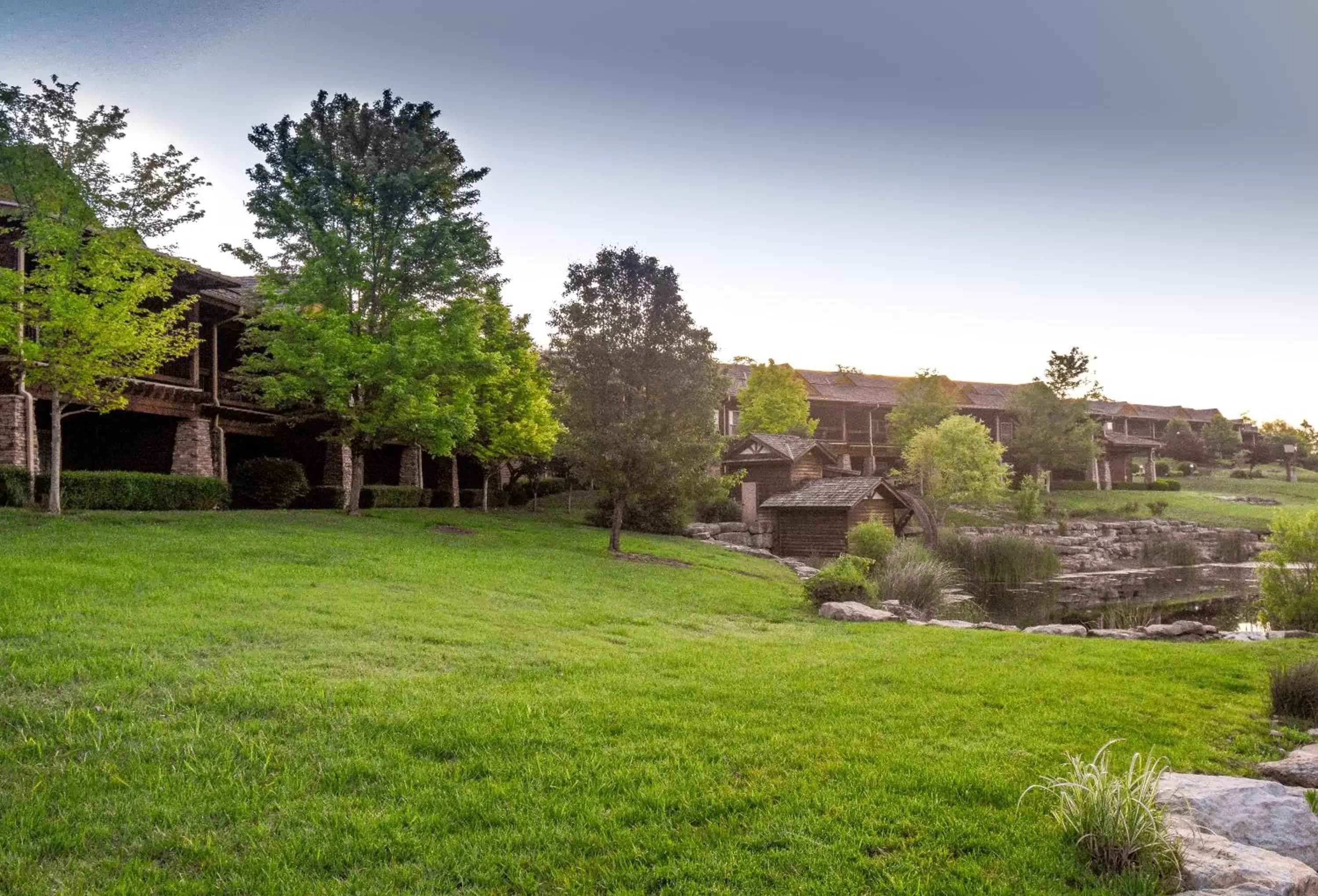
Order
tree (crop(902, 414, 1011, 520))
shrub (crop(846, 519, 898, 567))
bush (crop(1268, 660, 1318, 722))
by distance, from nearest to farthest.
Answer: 1. bush (crop(1268, 660, 1318, 722))
2. shrub (crop(846, 519, 898, 567))
3. tree (crop(902, 414, 1011, 520))

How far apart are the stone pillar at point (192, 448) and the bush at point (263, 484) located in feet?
3.12

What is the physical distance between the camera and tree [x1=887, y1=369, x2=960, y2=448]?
46.8 m

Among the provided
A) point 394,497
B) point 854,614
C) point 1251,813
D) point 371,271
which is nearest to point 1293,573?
point 854,614

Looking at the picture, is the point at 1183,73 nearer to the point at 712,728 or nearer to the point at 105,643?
the point at 712,728

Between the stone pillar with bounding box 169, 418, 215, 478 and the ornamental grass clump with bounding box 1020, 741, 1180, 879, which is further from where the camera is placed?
the stone pillar with bounding box 169, 418, 215, 478

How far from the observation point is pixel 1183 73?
14.5 metres

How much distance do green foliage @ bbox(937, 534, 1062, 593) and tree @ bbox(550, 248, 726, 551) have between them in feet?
37.0

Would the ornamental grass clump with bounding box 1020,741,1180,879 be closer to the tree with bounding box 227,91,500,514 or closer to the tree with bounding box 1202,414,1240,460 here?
the tree with bounding box 227,91,500,514

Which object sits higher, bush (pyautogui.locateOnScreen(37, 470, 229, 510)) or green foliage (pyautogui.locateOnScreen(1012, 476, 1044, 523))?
bush (pyautogui.locateOnScreen(37, 470, 229, 510))

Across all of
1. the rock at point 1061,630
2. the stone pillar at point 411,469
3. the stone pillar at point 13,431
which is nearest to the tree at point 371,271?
the stone pillar at point 13,431

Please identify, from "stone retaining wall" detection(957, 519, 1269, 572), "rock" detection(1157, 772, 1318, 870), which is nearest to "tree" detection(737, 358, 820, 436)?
"stone retaining wall" detection(957, 519, 1269, 572)

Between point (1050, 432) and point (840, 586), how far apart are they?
38.1m

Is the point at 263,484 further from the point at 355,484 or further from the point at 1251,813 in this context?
the point at 1251,813

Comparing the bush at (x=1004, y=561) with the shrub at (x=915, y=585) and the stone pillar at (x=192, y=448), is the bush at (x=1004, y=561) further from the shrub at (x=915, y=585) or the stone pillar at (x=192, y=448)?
the stone pillar at (x=192, y=448)
